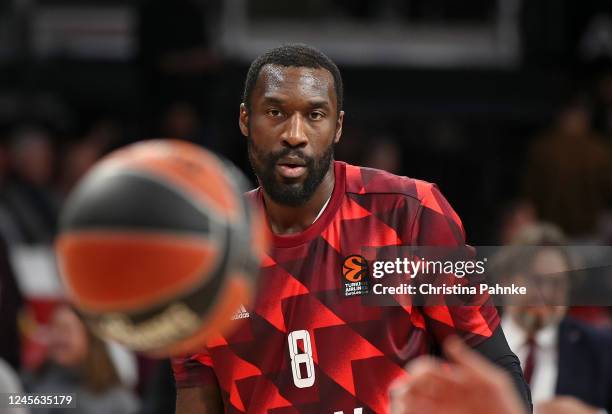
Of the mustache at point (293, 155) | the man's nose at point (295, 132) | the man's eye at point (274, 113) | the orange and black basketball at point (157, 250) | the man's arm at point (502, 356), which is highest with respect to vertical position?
the man's eye at point (274, 113)

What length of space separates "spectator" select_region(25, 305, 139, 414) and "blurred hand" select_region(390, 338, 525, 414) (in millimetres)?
4368

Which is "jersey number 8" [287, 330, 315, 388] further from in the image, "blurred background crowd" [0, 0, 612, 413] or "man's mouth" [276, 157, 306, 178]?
"blurred background crowd" [0, 0, 612, 413]

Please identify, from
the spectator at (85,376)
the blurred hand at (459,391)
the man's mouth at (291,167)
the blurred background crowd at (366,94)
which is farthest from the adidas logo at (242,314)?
the blurred background crowd at (366,94)

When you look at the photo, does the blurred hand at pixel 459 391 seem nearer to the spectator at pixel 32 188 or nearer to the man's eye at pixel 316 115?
the man's eye at pixel 316 115

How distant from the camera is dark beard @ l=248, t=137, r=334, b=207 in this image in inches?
167

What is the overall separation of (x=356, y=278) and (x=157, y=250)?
55.2 inches

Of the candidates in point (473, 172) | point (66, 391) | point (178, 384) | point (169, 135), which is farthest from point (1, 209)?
point (178, 384)

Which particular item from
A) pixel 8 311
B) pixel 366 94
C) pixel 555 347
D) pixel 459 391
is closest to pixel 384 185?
pixel 459 391

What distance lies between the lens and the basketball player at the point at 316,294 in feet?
13.7

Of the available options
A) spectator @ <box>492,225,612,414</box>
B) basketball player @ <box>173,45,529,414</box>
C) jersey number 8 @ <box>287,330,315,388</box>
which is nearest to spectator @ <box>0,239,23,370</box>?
spectator @ <box>492,225,612,414</box>

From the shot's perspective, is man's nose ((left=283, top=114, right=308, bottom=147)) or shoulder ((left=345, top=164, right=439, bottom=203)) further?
shoulder ((left=345, top=164, right=439, bottom=203))

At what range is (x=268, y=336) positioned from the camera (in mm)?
4230

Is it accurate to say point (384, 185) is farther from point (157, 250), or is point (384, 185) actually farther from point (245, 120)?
point (157, 250)

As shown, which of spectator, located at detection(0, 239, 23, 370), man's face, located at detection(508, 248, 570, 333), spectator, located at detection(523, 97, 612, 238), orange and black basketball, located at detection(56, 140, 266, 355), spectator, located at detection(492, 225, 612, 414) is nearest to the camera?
orange and black basketball, located at detection(56, 140, 266, 355)
